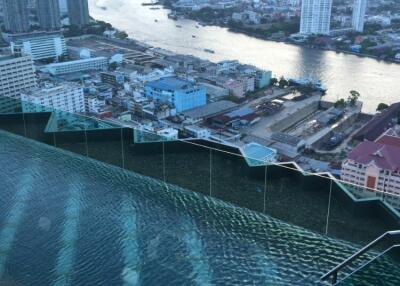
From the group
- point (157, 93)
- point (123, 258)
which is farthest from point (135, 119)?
point (123, 258)

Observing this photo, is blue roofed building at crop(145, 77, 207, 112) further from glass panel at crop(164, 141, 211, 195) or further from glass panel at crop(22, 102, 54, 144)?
glass panel at crop(164, 141, 211, 195)

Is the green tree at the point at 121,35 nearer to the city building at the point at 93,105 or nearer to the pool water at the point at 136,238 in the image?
the city building at the point at 93,105

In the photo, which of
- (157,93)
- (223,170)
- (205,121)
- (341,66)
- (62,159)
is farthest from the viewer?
(341,66)

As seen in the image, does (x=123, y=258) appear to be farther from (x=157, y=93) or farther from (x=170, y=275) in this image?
(x=157, y=93)

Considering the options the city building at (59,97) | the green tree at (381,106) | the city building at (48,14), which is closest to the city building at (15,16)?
the city building at (48,14)

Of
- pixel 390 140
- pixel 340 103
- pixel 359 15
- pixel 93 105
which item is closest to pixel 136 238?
pixel 390 140

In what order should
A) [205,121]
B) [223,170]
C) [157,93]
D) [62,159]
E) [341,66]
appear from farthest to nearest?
[341,66]
[157,93]
[205,121]
[62,159]
[223,170]

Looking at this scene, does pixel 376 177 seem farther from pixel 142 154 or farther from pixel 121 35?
pixel 121 35
